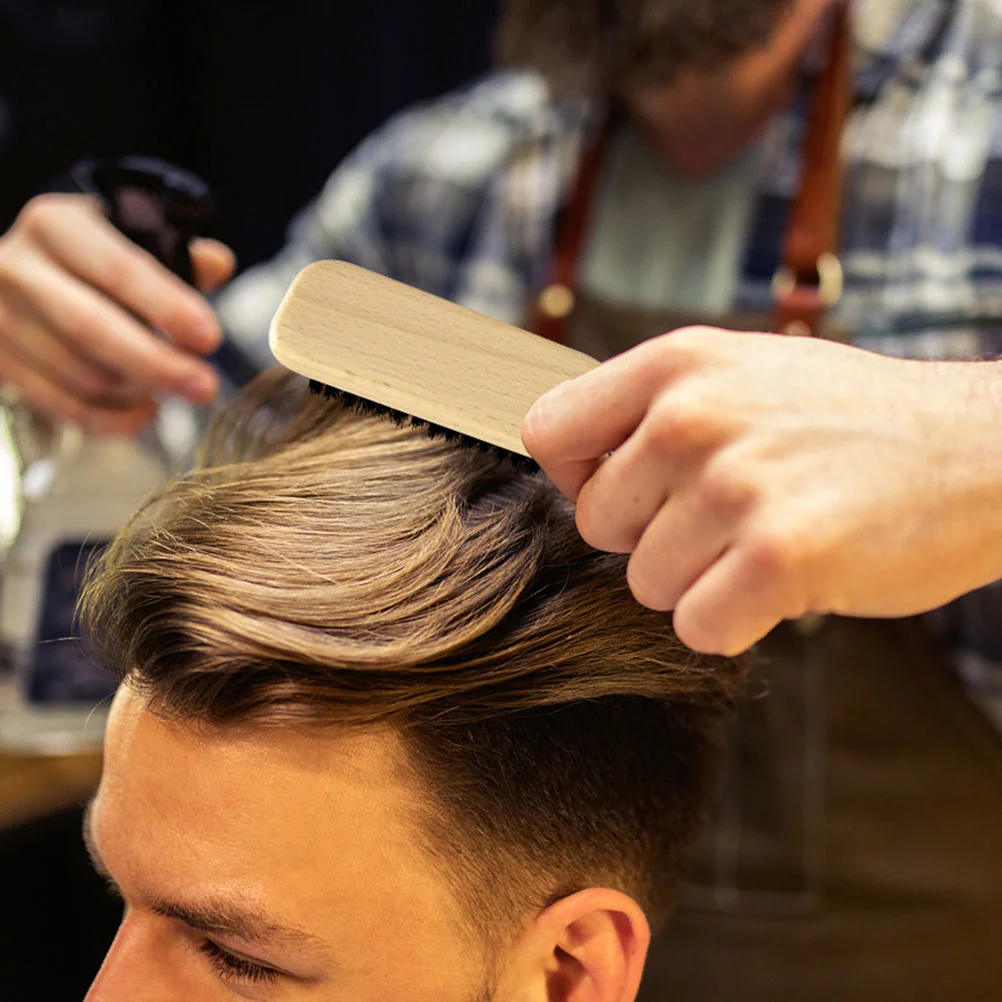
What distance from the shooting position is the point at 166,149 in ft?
7.85

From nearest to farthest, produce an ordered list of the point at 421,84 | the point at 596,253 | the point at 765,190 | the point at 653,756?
the point at 653,756 < the point at 765,190 < the point at 596,253 < the point at 421,84

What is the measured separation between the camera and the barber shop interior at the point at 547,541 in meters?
0.62

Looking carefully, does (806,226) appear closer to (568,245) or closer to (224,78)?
(568,245)

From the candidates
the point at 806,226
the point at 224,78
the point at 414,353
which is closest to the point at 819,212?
the point at 806,226

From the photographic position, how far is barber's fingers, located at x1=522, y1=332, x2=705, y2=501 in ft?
2.02

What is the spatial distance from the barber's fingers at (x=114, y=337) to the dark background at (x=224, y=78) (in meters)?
1.11

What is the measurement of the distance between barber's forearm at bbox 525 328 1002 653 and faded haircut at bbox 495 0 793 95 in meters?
0.85

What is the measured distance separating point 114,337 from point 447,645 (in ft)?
1.73

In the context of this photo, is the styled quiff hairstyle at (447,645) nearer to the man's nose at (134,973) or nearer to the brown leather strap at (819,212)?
the man's nose at (134,973)

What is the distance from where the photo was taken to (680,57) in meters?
1.40

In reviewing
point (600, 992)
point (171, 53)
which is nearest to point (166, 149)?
point (171, 53)

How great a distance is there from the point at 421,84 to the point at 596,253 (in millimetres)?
892

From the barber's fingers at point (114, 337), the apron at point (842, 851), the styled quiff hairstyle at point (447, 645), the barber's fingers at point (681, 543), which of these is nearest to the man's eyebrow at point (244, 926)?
the styled quiff hairstyle at point (447, 645)

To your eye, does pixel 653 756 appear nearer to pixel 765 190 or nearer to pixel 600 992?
pixel 600 992
